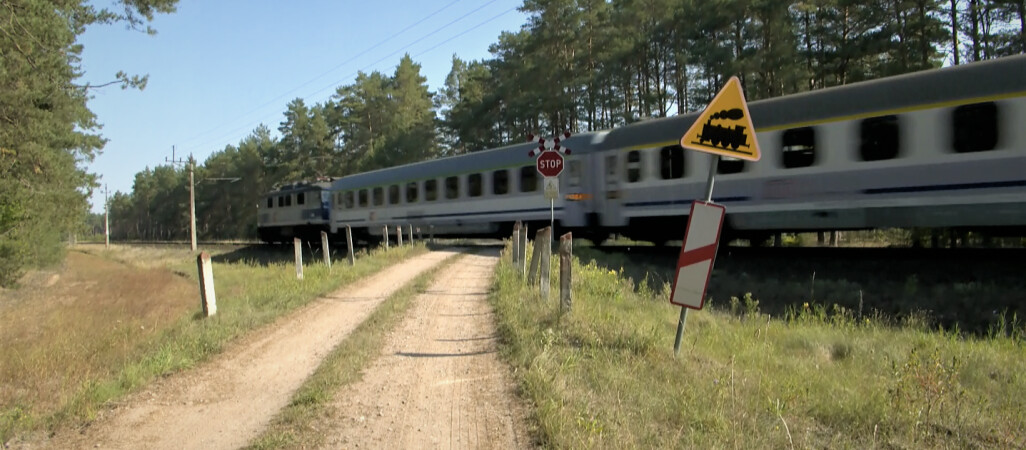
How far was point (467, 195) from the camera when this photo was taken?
2061 centimetres

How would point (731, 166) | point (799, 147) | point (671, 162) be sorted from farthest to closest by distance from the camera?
point (671, 162)
point (731, 166)
point (799, 147)

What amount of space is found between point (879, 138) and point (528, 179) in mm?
9260

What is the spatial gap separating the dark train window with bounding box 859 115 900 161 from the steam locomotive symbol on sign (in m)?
7.39

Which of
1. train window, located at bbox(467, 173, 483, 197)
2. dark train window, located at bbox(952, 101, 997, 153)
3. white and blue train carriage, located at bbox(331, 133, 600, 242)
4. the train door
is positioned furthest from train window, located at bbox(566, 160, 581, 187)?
dark train window, located at bbox(952, 101, 997, 153)

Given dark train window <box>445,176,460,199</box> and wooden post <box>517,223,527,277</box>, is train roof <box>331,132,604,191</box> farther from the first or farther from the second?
wooden post <box>517,223,527,277</box>

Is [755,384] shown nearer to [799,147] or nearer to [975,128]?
[975,128]

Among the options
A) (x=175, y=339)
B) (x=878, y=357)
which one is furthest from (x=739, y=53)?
(x=175, y=339)

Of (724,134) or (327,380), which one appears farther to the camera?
(327,380)

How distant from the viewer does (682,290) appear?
17.7ft

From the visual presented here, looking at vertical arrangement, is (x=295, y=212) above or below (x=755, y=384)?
above

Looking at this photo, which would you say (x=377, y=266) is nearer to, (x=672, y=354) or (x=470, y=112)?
(x=672, y=354)

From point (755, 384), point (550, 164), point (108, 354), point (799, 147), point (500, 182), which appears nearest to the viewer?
point (755, 384)

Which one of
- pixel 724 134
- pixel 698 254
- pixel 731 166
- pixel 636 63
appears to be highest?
pixel 636 63

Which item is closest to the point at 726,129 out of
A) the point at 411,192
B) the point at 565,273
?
the point at 565,273
